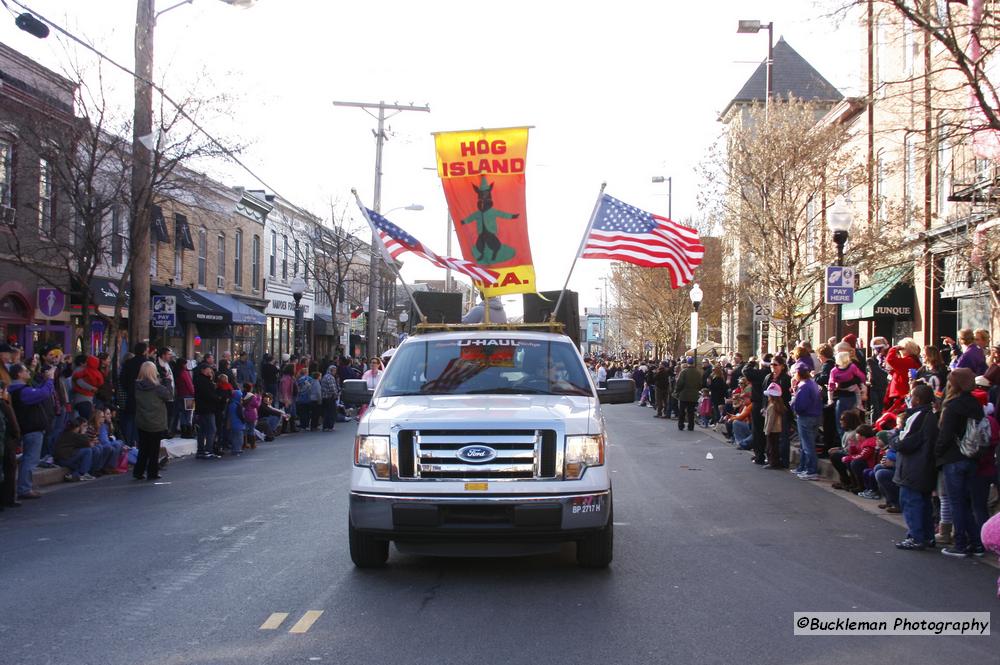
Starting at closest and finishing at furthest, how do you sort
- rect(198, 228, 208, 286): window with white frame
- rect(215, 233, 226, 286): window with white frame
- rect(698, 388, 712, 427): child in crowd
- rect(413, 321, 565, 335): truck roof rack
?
rect(413, 321, 565, 335): truck roof rack, rect(698, 388, 712, 427): child in crowd, rect(198, 228, 208, 286): window with white frame, rect(215, 233, 226, 286): window with white frame

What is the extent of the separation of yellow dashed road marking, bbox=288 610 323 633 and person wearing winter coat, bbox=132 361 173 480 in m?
7.95

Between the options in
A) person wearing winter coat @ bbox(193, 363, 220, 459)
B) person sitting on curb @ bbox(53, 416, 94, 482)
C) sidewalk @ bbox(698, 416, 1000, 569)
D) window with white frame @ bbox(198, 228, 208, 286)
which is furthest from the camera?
window with white frame @ bbox(198, 228, 208, 286)

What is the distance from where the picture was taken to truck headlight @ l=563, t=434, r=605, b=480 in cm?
723

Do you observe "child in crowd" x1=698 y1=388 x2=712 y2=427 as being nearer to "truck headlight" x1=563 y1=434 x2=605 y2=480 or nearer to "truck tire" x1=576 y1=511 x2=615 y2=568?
"truck tire" x1=576 y1=511 x2=615 y2=568

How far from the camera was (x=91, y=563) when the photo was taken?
26.5ft

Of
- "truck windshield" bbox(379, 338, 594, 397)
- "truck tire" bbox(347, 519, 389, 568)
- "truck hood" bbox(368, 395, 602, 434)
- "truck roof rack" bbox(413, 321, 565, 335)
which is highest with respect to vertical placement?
"truck roof rack" bbox(413, 321, 565, 335)

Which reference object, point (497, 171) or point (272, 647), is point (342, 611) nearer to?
point (272, 647)

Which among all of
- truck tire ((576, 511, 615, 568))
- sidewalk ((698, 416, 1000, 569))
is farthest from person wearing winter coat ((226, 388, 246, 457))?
truck tire ((576, 511, 615, 568))

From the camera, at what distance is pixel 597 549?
762 cm

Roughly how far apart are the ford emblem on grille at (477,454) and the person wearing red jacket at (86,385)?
9.34 meters

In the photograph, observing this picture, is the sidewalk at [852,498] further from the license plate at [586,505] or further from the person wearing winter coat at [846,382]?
the license plate at [586,505]

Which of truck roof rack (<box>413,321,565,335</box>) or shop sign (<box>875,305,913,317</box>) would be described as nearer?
truck roof rack (<box>413,321,565,335</box>)

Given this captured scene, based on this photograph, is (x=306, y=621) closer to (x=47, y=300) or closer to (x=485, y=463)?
(x=485, y=463)

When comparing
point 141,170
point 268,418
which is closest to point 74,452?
point 141,170
